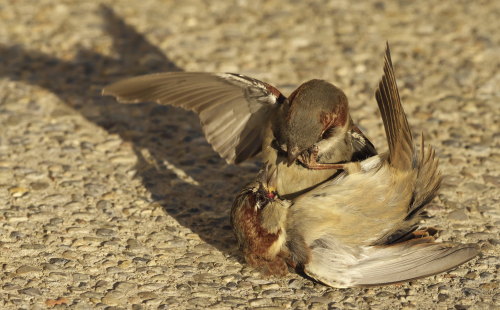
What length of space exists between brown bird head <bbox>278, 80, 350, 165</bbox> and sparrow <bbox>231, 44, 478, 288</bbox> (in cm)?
21

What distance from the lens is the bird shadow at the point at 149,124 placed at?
187 inches

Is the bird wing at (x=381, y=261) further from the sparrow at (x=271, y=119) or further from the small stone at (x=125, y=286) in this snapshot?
the small stone at (x=125, y=286)

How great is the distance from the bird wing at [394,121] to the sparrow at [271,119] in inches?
9.2

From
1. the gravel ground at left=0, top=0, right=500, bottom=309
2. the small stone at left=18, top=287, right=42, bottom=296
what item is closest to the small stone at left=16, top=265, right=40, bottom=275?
the gravel ground at left=0, top=0, right=500, bottom=309

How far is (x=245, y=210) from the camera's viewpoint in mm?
4012

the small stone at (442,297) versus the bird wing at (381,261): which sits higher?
the bird wing at (381,261)

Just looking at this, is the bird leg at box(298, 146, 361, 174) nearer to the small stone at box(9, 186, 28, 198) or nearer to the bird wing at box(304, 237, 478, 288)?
the bird wing at box(304, 237, 478, 288)

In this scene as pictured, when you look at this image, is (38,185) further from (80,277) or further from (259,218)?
(259,218)

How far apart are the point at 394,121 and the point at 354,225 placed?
52 cm

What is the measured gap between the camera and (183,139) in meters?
5.53

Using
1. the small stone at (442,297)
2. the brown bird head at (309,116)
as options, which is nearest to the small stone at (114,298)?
the brown bird head at (309,116)

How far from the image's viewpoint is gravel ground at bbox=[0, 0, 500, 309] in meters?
4.02

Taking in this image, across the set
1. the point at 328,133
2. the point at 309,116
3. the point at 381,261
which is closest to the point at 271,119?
the point at 328,133

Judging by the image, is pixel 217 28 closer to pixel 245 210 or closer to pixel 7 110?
pixel 7 110
